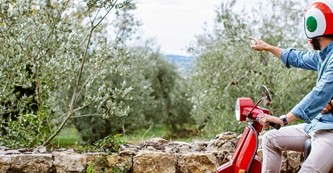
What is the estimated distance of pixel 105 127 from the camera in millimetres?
16766

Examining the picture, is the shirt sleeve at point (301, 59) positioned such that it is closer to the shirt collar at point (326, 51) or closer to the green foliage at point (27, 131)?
the shirt collar at point (326, 51)

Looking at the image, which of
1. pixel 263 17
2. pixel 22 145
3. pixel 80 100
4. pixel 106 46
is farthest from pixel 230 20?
pixel 22 145

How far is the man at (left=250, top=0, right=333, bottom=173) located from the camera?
12.5ft

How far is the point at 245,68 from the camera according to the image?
12477mm

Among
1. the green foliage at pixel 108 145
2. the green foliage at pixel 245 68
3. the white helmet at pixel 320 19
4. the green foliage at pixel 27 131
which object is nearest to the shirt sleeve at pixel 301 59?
the white helmet at pixel 320 19

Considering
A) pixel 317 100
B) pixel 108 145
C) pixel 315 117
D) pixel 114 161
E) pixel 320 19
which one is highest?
pixel 320 19

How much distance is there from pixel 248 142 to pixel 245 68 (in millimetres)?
8484

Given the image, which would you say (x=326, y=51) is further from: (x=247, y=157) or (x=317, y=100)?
(x=247, y=157)

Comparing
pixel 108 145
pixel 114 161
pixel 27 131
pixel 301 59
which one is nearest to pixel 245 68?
pixel 27 131

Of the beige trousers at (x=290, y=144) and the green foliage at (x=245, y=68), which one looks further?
the green foliage at (x=245, y=68)

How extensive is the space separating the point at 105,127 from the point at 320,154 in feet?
43.2

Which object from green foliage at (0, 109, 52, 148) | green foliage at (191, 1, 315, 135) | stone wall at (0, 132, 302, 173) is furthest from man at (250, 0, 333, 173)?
green foliage at (191, 1, 315, 135)

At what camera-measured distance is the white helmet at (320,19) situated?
12.8ft

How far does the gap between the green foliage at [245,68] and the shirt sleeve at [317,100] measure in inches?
309
